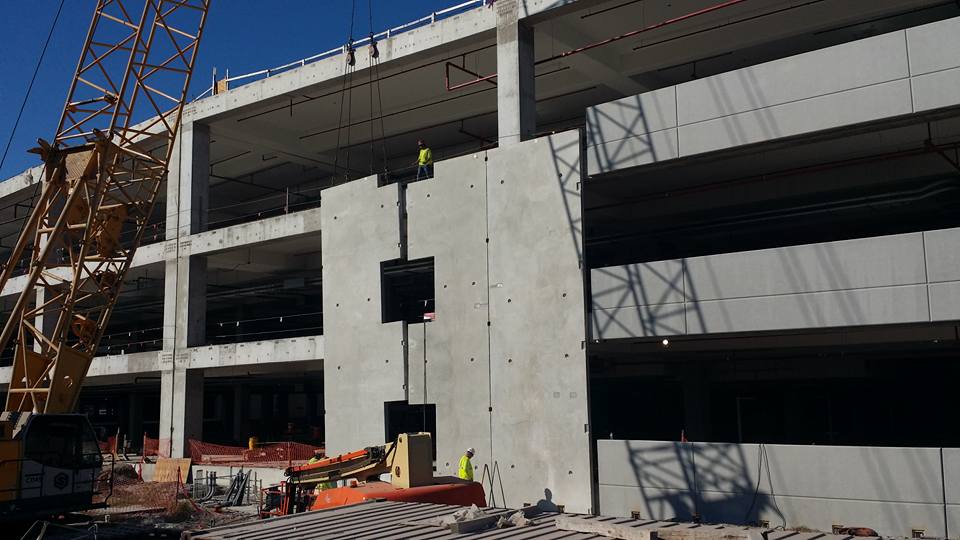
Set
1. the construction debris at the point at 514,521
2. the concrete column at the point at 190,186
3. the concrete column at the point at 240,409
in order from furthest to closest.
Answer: the concrete column at the point at 240,409 → the concrete column at the point at 190,186 → the construction debris at the point at 514,521

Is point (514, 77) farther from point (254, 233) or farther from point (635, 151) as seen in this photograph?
point (254, 233)

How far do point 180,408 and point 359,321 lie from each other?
34.5ft

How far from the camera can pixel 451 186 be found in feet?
80.2

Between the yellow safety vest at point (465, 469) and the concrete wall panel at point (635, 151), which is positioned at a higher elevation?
the concrete wall panel at point (635, 151)

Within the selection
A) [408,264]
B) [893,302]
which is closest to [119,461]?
[408,264]

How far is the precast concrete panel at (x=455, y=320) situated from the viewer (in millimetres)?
23312

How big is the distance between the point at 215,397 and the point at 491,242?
137 ft

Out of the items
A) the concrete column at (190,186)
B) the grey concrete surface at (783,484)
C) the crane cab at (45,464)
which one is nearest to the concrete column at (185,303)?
the concrete column at (190,186)

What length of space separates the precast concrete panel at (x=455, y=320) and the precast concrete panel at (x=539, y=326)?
17.8 inches

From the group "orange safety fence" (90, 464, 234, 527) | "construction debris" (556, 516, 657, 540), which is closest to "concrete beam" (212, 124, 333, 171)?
"orange safety fence" (90, 464, 234, 527)

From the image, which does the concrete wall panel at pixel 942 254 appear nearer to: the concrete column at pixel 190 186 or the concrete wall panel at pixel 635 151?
the concrete wall panel at pixel 635 151

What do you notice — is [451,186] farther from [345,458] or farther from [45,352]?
[45,352]

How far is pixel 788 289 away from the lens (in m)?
18.7

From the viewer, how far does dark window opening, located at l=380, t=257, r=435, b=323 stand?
2595 centimetres
